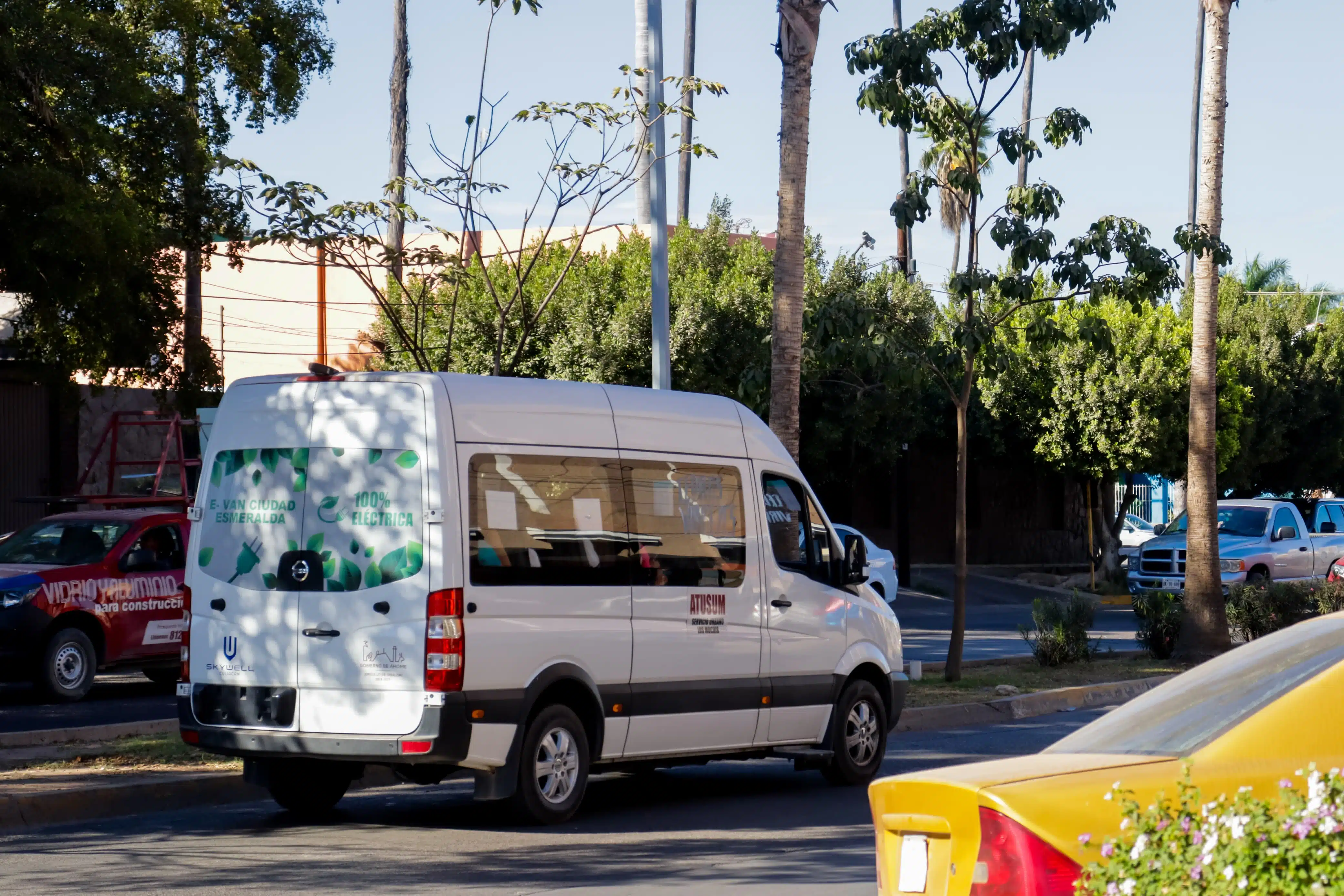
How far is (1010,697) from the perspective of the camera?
49.7 feet

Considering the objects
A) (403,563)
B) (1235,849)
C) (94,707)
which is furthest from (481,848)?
(94,707)

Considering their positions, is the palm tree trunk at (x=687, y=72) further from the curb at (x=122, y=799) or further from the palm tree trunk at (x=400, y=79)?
the curb at (x=122, y=799)

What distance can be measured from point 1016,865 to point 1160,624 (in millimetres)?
15716

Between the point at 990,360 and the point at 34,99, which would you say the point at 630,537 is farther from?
the point at 34,99

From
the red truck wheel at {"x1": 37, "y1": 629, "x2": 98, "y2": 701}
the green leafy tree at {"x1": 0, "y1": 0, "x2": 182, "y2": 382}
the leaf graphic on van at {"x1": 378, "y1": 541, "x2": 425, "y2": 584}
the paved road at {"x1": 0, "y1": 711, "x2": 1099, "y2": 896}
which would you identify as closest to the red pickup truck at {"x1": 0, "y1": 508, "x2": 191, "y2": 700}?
the red truck wheel at {"x1": 37, "y1": 629, "x2": 98, "y2": 701}

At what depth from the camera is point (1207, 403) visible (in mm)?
Result: 18797

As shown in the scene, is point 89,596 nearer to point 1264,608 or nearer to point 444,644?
point 444,644

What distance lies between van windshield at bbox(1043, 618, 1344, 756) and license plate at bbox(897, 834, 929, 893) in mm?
658

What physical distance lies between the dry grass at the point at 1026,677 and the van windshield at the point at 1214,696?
31.4 feet

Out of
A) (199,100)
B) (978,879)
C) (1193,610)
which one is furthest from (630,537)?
(199,100)

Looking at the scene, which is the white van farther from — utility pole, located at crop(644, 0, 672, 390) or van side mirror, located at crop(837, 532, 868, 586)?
utility pole, located at crop(644, 0, 672, 390)

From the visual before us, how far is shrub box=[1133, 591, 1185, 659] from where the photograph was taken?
19.1 meters

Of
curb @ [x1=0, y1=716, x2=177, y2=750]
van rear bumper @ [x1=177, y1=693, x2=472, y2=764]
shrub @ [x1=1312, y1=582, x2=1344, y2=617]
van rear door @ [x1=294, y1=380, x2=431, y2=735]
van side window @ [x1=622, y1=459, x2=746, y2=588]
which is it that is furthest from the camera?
shrub @ [x1=1312, y1=582, x2=1344, y2=617]

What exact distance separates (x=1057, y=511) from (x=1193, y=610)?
24.1m
